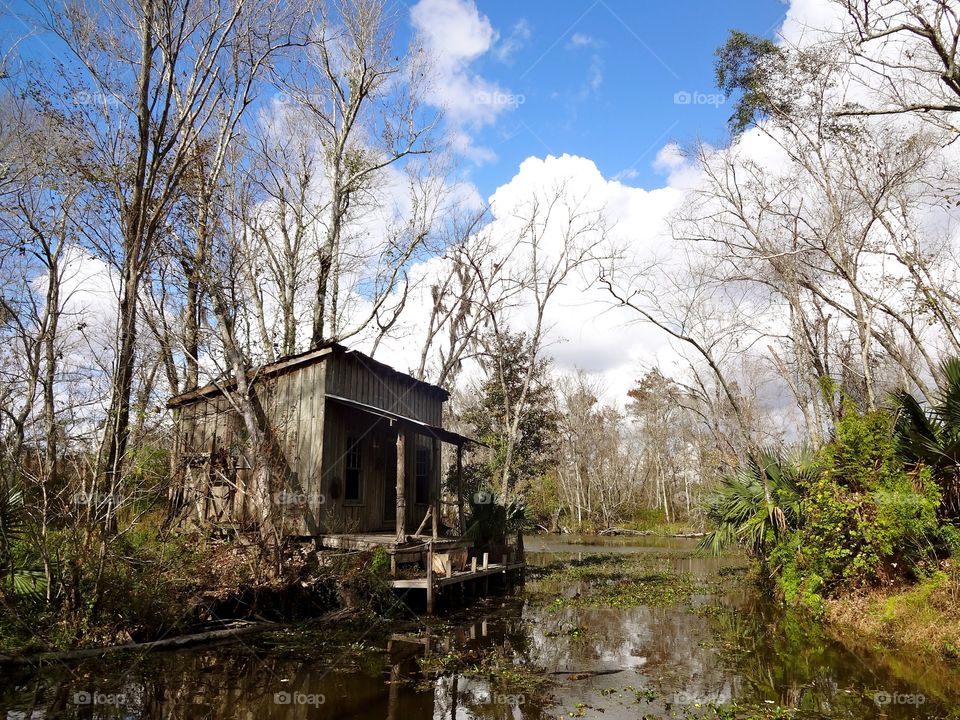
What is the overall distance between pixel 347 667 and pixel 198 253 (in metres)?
12.4

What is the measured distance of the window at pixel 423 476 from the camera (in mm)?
18703

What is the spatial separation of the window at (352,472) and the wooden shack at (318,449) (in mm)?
24

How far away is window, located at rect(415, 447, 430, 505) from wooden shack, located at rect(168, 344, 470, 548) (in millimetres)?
631

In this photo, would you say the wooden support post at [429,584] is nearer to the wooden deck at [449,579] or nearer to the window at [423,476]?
the wooden deck at [449,579]

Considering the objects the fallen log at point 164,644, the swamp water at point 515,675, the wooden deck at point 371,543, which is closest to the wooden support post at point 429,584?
the swamp water at point 515,675

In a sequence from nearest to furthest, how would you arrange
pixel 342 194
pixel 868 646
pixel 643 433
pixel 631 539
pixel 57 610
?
pixel 57 610
pixel 868 646
pixel 342 194
pixel 631 539
pixel 643 433

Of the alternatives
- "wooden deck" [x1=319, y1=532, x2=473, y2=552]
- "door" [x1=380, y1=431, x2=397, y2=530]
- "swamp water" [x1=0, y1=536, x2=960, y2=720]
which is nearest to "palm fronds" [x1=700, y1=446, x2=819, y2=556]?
"swamp water" [x1=0, y1=536, x2=960, y2=720]

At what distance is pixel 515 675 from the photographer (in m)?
8.76

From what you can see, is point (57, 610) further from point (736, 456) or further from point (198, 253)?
point (736, 456)

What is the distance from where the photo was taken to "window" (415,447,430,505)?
18.7 m

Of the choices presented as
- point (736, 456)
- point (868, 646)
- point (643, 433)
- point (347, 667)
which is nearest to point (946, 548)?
point (868, 646)

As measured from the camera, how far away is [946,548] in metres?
10.7

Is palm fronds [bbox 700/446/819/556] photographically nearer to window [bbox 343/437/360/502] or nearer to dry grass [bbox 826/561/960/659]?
dry grass [bbox 826/561/960/659]

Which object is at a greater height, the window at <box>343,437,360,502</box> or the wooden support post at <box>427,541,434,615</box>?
the window at <box>343,437,360,502</box>
